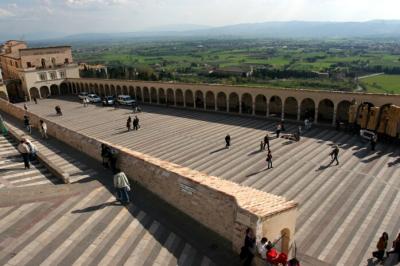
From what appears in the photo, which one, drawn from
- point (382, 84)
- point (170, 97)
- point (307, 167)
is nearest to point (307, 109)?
point (307, 167)

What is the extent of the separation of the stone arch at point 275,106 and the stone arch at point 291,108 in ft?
2.09

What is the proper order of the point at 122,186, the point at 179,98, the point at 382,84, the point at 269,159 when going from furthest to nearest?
the point at 382,84, the point at 179,98, the point at 269,159, the point at 122,186

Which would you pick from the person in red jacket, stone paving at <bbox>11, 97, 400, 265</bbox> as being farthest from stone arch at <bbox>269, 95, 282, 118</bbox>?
the person in red jacket

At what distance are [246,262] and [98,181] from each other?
6389mm

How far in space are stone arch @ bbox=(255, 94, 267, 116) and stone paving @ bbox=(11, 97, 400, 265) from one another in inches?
97.1

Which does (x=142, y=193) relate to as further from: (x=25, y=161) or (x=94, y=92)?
(x=94, y=92)

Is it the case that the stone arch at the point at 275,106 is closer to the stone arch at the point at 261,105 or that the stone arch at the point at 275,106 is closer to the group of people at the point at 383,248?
the stone arch at the point at 261,105

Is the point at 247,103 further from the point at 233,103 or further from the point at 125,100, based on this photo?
the point at 125,100

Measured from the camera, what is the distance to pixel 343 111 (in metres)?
27.3

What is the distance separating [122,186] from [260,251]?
4.72 meters

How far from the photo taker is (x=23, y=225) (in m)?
9.04

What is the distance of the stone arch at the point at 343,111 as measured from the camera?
27.0 metres

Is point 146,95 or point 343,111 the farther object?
point 146,95

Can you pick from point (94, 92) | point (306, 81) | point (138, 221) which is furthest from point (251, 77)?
point (138, 221)
